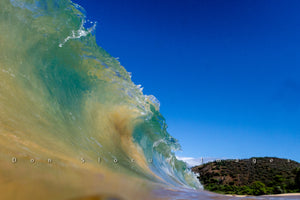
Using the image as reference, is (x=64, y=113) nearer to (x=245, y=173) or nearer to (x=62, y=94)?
(x=62, y=94)

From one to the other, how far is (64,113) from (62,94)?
0.89 metres

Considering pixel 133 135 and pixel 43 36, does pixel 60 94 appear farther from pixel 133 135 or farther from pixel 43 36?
pixel 133 135

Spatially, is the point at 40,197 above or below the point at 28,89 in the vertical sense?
below

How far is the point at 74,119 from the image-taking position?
5.89 metres

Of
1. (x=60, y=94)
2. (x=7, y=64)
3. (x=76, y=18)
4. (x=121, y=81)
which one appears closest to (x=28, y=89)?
(x=7, y=64)

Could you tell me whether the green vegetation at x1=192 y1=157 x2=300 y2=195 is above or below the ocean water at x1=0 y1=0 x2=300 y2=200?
below

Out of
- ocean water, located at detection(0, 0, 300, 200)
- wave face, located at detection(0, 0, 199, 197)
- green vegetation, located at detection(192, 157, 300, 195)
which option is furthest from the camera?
green vegetation, located at detection(192, 157, 300, 195)

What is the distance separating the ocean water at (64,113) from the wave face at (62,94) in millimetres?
24

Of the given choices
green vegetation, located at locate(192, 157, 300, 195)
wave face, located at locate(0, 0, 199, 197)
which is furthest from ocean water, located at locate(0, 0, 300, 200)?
green vegetation, located at locate(192, 157, 300, 195)

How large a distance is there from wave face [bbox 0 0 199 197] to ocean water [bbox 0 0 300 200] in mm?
24

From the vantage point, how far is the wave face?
3932 millimetres

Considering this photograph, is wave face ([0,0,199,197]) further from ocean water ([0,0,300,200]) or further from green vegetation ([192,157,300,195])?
green vegetation ([192,157,300,195])

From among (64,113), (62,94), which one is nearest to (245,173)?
(62,94)

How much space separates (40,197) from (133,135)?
25.0ft
